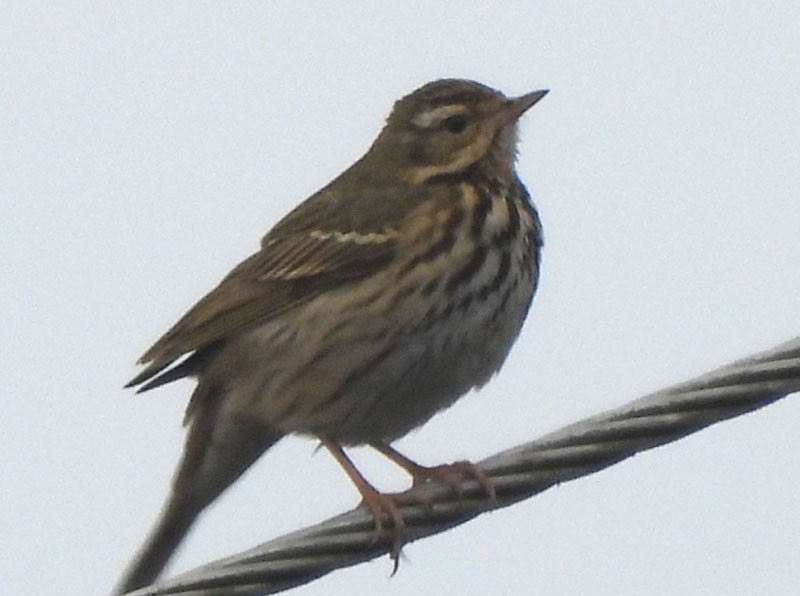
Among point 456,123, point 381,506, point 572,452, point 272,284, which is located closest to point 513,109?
point 456,123

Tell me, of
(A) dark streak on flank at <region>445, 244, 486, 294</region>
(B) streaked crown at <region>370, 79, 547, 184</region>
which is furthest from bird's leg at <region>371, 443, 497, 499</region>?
(B) streaked crown at <region>370, 79, 547, 184</region>

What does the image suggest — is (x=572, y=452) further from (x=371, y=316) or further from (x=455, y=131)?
(x=455, y=131)

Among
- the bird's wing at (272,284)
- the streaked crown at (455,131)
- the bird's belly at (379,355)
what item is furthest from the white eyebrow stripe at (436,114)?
the bird's belly at (379,355)

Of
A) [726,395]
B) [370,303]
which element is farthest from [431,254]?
[726,395]

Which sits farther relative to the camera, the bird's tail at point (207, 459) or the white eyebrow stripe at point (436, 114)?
the white eyebrow stripe at point (436, 114)

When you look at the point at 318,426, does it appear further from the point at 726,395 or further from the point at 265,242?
the point at 726,395

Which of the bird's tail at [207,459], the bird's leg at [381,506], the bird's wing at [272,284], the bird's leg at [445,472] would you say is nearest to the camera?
the bird's leg at [445,472]

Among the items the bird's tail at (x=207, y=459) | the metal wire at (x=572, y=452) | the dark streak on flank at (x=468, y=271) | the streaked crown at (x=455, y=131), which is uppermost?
the streaked crown at (x=455, y=131)

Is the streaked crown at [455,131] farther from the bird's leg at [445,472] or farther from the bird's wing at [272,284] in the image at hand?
the bird's leg at [445,472]

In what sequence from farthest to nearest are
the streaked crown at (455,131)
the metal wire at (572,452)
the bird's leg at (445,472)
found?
the streaked crown at (455,131) < the bird's leg at (445,472) < the metal wire at (572,452)
